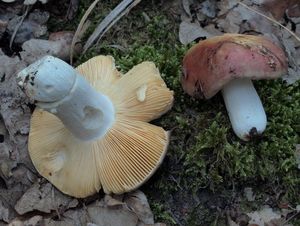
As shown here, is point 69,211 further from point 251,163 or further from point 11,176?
point 251,163

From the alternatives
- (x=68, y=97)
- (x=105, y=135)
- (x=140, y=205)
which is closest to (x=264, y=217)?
(x=140, y=205)

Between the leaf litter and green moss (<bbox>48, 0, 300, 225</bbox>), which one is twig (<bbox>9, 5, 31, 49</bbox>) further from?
green moss (<bbox>48, 0, 300, 225</bbox>)

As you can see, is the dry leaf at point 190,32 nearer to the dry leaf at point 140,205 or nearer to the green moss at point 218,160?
the green moss at point 218,160

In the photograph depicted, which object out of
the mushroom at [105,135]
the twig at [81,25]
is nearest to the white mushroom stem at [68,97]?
the mushroom at [105,135]

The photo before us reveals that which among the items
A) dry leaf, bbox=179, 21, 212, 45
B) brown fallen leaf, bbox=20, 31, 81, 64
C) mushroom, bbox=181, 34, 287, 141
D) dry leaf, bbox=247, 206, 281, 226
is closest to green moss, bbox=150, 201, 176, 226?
dry leaf, bbox=247, 206, 281, 226

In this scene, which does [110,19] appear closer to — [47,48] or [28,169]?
[47,48]

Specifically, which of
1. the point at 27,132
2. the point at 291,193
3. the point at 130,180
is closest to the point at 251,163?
the point at 291,193
